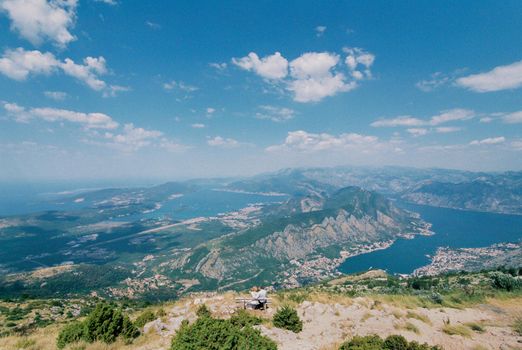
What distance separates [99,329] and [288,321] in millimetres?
→ 10194

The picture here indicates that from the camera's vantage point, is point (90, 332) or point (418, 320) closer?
point (90, 332)

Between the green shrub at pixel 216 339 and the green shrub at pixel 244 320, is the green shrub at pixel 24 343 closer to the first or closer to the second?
the green shrub at pixel 216 339

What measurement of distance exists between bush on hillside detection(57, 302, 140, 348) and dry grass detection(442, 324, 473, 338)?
1767 centimetres

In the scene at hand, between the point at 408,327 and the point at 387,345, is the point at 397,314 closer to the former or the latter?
the point at 408,327

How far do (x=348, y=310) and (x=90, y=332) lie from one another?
16319mm

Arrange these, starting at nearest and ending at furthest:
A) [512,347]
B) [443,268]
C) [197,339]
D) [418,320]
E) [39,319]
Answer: [197,339]
[512,347]
[418,320]
[39,319]
[443,268]

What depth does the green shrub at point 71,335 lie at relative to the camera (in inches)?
496

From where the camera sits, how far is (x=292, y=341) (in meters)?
Answer: 13.8

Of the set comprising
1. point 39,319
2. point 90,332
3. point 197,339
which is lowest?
point 39,319

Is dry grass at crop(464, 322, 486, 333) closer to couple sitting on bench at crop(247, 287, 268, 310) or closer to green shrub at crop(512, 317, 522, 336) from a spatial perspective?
green shrub at crop(512, 317, 522, 336)

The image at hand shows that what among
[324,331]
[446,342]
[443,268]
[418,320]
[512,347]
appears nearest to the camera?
[512,347]

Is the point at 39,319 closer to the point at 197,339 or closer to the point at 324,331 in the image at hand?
the point at 197,339

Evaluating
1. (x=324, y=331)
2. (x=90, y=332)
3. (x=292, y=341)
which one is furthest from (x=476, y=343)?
(x=90, y=332)

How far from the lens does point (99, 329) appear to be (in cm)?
1297
